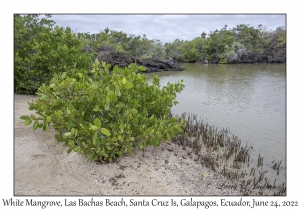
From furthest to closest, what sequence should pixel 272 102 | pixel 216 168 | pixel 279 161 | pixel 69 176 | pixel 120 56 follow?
pixel 120 56, pixel 272 102, pixel 279 161, pixel 216 168, pixel 69 176

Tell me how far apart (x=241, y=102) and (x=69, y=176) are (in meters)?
7.54

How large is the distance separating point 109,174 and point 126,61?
18.0 metres

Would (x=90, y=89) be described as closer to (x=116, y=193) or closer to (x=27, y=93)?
(x=116, y=193)

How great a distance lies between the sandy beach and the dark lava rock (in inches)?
508

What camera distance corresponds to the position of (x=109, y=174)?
3.19 m

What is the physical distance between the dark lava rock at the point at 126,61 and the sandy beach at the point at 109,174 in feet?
42.3

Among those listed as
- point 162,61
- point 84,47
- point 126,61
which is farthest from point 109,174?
point 162,61

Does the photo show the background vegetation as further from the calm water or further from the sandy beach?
the calm water

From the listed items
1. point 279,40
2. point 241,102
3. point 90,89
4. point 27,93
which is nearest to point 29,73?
point 27,93

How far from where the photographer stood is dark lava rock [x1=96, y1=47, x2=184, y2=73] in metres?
18.8

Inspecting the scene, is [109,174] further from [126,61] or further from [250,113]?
[126,61]

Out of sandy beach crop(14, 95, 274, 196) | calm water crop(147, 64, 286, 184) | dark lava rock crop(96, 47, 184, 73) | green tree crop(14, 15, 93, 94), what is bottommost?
sandy beach crop(14, 95, 274, 196)

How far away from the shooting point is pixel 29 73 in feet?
22.7

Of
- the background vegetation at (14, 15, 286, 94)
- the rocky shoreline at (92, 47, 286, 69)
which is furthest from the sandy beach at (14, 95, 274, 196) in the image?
the rocky shoreline at (92, 47, 286, 69)
